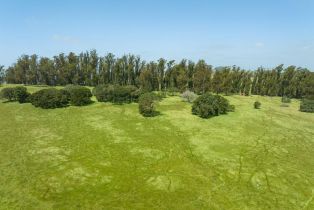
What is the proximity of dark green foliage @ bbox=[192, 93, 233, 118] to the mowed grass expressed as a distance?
2034 millimetres

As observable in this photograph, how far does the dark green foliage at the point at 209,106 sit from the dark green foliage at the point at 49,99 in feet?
104

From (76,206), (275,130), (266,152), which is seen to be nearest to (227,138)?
(266,152)

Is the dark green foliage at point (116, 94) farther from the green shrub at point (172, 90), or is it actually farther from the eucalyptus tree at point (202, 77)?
the eucalyptus tree at point (202, 77)

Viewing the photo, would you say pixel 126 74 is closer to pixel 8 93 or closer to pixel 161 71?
pixel 161 71

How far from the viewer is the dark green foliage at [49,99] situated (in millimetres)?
63281

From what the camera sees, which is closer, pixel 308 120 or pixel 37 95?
pixel 37 95

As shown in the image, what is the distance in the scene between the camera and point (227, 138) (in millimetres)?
49219

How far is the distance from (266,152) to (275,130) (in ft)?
49.8

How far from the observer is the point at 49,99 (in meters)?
63.5

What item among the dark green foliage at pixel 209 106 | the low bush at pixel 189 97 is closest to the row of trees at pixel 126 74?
the low bush at pixel 189 97

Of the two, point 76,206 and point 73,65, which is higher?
point 73,65

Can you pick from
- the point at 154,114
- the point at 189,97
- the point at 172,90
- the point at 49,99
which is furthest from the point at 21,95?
the point at 172,90

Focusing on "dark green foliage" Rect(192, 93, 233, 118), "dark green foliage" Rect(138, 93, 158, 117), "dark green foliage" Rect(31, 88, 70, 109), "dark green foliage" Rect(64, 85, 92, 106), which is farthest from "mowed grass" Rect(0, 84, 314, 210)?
"dark green foliage" Rect(64, 85, 92, 106)

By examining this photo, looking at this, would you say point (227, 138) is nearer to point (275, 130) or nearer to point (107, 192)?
point (275, 130)
